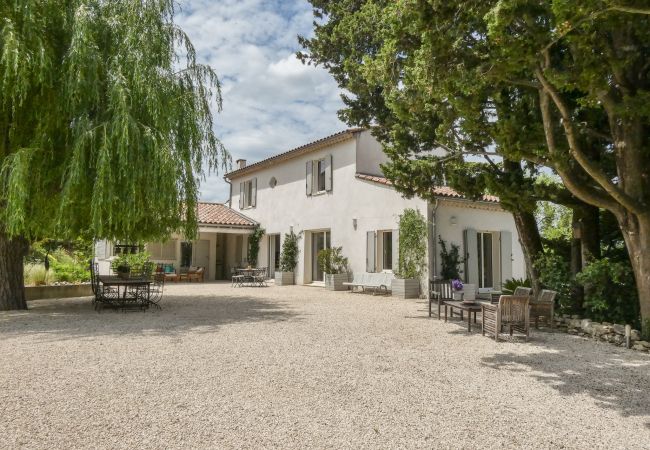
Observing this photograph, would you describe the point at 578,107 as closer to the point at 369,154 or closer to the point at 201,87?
the point at 201,87

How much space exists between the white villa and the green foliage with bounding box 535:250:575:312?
5.07m

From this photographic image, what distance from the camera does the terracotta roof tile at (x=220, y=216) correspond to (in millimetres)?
23141

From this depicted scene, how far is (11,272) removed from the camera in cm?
1129

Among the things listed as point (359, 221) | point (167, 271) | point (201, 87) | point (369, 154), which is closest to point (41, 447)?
point (201, 87)

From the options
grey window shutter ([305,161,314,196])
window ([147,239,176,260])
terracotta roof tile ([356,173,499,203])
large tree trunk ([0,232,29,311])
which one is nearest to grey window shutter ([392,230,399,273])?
terracotta roof tile ([356,173,499,203])

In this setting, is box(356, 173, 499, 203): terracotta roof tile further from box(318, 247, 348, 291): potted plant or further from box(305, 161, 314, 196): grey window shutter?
box(305, 161, 314, 196): grey window shutter

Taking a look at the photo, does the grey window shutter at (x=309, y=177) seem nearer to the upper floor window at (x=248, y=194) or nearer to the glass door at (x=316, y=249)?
the glass door at (x=316, y=249)

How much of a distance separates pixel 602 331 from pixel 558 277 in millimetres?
1548

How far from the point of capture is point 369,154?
18641mm

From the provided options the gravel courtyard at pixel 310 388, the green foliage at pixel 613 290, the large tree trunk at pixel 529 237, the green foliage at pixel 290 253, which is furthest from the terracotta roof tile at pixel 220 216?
the green foliage at pixel 613 290

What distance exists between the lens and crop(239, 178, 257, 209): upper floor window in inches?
980

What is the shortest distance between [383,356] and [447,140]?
18.8ft

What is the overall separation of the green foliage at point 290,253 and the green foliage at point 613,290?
13.9m

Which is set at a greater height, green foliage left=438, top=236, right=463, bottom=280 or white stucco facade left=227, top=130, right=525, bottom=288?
white stucco facade left=227, top=130, right=525, bottom=288
